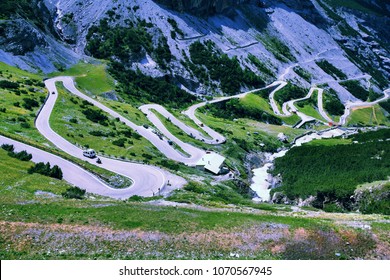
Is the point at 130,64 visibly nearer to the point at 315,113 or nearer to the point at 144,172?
the point at 315,113

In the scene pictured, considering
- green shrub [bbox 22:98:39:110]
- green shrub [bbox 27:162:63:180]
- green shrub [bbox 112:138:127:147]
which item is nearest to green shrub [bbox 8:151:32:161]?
green shrub [bbox 27:162:63:180]

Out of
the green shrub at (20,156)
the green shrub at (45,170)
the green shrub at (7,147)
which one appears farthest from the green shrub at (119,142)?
the green shrub at (45,170)

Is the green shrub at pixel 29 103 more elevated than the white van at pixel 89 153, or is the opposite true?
the green shrub at pixel 29 103

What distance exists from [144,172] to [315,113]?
146m

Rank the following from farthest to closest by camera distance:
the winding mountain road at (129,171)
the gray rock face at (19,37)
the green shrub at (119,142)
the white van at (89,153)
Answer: the gray rock face at (19,37)
the green shrub at (119,142)
the white van at (89,153)
the winding mountain road at (129,171)

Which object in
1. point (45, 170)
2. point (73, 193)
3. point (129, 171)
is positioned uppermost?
point (45, 170)

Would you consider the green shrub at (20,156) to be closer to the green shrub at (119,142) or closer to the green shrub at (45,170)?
the green shrub at (45,170)

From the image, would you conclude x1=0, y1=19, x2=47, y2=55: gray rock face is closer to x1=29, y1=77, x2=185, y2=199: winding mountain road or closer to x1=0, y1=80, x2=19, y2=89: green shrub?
x1=0, y1=80, x2=19, y2=89: green shrub

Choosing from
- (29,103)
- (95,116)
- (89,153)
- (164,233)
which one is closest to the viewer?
(164,233)

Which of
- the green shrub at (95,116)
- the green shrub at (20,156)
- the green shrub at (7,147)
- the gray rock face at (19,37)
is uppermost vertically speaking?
the gray rock face at (19,37)

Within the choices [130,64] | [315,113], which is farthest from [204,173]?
[315,113]

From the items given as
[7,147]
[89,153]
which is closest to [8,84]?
[89,153]

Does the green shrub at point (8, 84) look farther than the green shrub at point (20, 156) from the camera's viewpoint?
Yes

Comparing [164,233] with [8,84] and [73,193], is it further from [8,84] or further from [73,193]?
[8,84]
